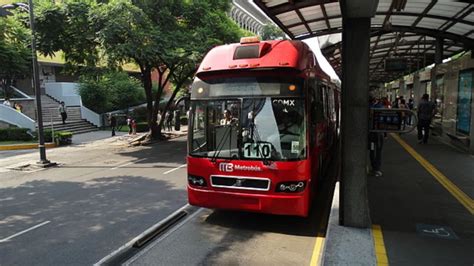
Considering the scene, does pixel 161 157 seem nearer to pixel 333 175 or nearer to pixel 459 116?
pixel 333 175

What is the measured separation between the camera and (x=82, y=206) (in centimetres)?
842

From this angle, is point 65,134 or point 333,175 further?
point 65,134

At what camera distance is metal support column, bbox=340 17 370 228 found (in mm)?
5449

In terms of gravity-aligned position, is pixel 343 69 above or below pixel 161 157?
above

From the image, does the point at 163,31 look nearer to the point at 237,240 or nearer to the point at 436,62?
the point at 436,62

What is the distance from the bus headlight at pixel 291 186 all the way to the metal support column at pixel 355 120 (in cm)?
68

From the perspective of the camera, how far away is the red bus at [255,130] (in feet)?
19.9

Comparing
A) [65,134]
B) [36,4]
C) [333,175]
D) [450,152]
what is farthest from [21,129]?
[450,152]

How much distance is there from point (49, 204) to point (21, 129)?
611 inches

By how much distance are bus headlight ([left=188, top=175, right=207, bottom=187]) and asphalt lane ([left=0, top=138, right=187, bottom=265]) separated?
1236mm

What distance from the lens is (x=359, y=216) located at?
557 centimetres

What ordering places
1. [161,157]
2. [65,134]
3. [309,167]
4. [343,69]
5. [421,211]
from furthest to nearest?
1. [65,134]
2. [161,157]
3. [421,211]
4. [309,167]
5. [343,69]

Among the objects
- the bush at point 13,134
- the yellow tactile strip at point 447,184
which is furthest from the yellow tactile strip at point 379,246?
the bush at point 13,134

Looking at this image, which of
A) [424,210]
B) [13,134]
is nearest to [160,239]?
[424,210]
